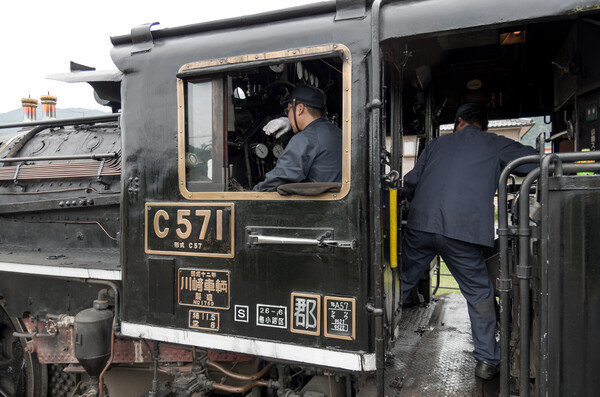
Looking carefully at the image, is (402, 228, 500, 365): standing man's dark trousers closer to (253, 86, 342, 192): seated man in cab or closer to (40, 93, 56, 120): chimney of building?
(253, 86, 342, 192): seated man in cab

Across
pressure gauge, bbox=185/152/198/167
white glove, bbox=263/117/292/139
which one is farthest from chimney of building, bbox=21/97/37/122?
white glove, bbox=263/117/292/139

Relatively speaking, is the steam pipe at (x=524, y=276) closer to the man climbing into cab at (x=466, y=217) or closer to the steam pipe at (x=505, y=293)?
the steam pipe at (x=505, y=293)

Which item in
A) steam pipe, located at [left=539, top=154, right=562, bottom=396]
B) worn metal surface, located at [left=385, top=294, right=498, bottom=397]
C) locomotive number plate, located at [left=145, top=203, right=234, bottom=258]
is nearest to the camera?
steam pipe, located at [left=539, top=154, right=562, bottom=396]

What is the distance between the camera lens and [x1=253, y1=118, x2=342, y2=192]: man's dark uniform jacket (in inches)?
86.5

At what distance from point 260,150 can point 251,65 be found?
745mm

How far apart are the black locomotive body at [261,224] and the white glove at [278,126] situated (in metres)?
0.18

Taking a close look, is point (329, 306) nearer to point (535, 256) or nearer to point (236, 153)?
point (535, 256)

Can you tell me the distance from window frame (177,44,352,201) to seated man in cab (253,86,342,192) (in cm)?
16

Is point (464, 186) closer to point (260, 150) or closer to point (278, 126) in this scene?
point (278, 126)

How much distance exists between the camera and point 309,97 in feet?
8.01

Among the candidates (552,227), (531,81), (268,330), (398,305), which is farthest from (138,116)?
(531,81)

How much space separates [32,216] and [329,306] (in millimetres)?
2725

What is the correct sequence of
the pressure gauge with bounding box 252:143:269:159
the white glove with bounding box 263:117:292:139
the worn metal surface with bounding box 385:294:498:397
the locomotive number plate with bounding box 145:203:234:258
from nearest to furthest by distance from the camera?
1. the locomotive number plate with bounding box 145:203:234:258
2. the worn metal surface with bounding box 385:294:498:397
3. the white glove with bounding box 263:117:292:139
4. the pressure gauge with bounding box 252:143:269:159

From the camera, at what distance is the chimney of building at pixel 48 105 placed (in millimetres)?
4789
